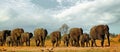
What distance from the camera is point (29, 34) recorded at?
103m

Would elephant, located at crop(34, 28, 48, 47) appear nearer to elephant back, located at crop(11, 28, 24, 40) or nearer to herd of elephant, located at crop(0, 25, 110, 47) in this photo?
herd of elephant, located at crop(0, 25, 110, 47)

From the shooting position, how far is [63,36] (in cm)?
10250

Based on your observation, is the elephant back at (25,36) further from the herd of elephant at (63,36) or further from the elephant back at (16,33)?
the elephant back at (16,33)

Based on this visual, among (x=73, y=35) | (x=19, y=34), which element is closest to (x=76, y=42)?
(x=73, y=35)

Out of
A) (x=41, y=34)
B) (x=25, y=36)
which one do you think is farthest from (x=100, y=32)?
(x=25, y=36)

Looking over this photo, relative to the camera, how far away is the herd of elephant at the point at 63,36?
7650 cm

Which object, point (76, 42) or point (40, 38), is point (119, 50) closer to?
point (76, 42)

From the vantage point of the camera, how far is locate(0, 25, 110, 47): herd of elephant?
76500 millimetres

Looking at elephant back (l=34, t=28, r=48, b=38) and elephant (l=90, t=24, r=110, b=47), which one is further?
elephant back (l=34, t=28, r=48, b=38)

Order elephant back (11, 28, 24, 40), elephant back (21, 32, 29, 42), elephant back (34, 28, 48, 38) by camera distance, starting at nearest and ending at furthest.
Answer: elephant back (34, 28, 48, 38), elephant back (21, 32, 29, 42), elephant back (11, 28, 24, 40)

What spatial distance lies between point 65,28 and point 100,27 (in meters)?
73.3

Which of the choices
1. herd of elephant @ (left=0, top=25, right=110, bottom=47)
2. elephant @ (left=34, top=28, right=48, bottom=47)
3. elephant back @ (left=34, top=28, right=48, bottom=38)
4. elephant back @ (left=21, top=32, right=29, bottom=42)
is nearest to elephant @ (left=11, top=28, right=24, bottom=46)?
herd of elephant @ (left=0, top=25, right=110, bottom=47)

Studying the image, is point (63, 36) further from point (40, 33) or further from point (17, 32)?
point (17, 32)

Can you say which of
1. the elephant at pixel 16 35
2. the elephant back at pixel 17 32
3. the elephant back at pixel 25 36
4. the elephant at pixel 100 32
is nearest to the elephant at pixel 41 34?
the elephant back at pixel 25 36
